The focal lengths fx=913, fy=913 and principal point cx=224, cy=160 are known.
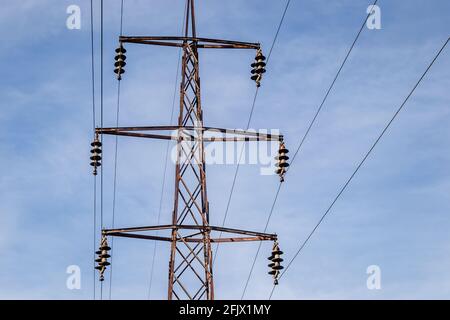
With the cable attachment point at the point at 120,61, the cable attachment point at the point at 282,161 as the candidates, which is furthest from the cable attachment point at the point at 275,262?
the cable attachment point at the point at 120,61

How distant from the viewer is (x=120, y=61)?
3219 cm

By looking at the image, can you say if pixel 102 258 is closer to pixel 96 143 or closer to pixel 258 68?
pixel 96 143

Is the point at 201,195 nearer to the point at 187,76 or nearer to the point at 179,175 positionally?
the point at 179,175

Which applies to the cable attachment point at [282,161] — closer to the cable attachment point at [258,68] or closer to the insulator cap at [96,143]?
the cable attachment point at [258,68]

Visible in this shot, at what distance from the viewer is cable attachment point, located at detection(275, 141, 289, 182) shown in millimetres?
31047

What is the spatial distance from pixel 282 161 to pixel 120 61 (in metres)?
6.73

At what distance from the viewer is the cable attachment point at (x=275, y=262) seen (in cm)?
3127

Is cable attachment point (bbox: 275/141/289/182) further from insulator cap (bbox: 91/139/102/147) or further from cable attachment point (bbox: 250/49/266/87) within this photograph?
insulator cap (bbox: 91/139/102/147)

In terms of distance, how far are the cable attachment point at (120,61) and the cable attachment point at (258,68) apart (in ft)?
15.1

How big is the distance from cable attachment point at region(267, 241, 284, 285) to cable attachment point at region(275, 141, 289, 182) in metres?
2.39
